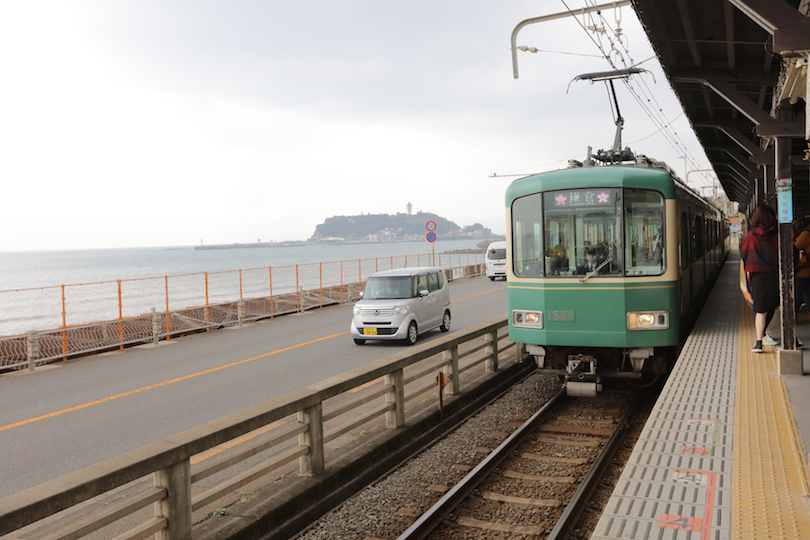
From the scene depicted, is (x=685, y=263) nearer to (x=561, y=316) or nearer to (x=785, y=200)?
(x=561, y=316)

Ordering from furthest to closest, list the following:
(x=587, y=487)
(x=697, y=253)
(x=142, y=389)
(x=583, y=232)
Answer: (x=697, y=253)
(x=142, y=389)
(x=583, y=232)
(x=587, y=487)

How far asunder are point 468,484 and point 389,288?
1028cm

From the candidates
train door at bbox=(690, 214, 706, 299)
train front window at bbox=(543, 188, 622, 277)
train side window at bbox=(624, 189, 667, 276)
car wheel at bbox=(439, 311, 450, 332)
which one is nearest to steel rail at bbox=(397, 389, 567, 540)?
train front window at bbox=(543, 188, 622, 277)

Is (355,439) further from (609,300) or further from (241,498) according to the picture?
(609,300)

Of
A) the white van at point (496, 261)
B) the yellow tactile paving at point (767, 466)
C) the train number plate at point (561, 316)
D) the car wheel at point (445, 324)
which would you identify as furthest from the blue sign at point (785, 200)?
the white van at point (496, 261)

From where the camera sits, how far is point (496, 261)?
35625 mm

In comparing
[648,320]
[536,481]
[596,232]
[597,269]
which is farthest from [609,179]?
[536,481]

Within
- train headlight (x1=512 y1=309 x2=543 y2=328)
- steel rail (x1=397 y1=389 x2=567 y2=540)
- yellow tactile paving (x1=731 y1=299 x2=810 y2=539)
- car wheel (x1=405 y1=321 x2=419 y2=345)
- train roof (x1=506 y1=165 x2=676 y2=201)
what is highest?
train roof (x1=506 y1=165 x2=676 y2=201)

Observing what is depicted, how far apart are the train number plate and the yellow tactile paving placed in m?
2.23

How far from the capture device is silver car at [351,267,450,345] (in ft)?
50.7

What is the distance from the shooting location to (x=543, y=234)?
352 inches

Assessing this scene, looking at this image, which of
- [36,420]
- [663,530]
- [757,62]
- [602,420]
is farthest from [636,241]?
[36,420]

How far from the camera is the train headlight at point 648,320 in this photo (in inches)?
333

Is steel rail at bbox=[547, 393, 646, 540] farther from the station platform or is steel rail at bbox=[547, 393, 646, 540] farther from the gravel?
the gravel
